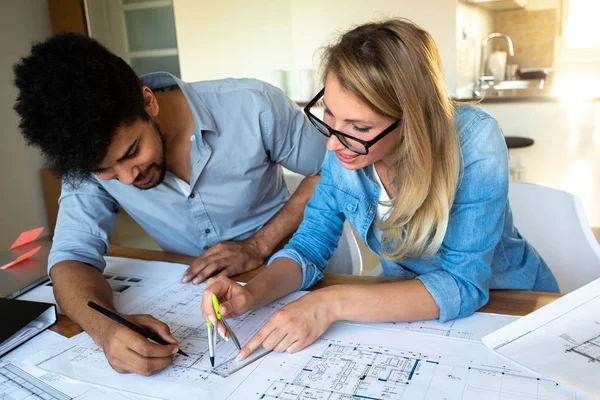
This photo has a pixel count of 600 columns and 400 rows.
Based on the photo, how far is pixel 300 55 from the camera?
12.0 ft

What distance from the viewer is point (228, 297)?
3.32 ft

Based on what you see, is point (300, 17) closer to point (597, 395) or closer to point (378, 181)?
point (378, 181)

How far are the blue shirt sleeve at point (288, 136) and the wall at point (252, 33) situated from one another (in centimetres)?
210

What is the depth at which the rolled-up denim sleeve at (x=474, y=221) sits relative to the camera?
98 centimetres

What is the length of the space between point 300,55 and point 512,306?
2.90m

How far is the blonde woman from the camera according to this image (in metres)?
0.93

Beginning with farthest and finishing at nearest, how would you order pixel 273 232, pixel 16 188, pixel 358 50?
pixel 16 188, pixel 273 232, pixel 358 50

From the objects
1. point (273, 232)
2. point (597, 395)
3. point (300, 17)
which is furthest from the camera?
point (300, 17)

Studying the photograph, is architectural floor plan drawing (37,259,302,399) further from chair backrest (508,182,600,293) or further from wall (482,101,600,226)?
wall (482,101,600,226)

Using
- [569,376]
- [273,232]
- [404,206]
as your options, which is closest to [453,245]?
A: [404,206]

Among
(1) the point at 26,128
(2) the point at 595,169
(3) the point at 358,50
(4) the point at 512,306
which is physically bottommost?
(2) the point at 595,169

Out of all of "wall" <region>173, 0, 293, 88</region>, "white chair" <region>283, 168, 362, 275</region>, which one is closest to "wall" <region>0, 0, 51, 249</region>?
"wall" <region>173, 0, 293, 88</region>

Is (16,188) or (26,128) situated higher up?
(26,128)

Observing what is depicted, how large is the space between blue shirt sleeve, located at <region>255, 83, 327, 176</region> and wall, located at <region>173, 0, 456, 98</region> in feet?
6.90
